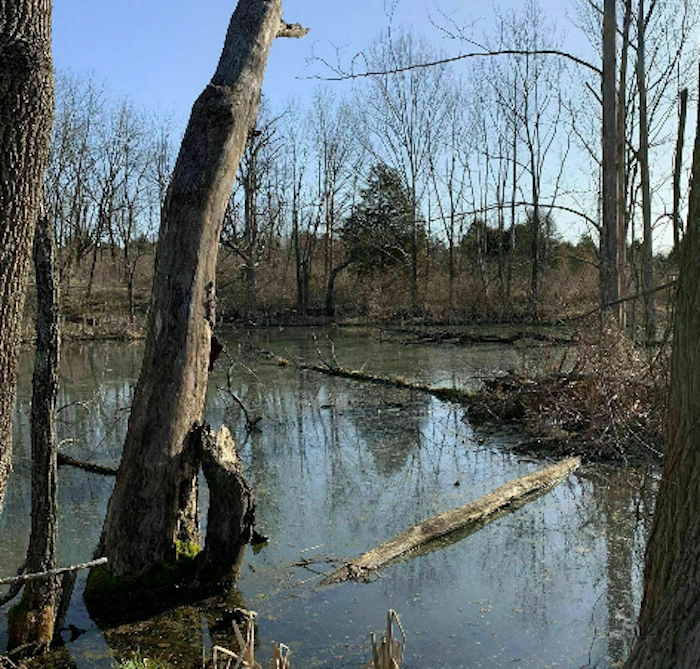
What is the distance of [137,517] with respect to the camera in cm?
487

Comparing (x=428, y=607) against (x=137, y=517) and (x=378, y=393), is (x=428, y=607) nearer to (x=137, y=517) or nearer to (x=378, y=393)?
(x=137, y=517)

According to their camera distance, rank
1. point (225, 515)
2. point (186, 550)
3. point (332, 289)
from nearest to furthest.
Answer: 1. point (225, 515)
2. point (186, 550)
3. point (332, 289)

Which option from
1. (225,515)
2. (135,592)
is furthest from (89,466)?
(225,515)

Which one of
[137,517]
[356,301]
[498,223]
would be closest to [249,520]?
[137,517]

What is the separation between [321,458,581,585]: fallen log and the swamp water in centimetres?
11

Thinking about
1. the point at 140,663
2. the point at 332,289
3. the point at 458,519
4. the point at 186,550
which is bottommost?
the point at 140,663

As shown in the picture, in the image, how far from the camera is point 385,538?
19.7 ft

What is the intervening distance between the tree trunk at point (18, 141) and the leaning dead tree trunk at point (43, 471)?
1.10 metres

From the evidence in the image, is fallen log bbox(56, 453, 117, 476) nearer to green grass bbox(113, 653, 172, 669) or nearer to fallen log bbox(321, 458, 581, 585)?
fallen log bbox(321, 458, 581, 585)

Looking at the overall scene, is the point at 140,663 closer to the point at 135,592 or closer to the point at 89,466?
the point at 135,592

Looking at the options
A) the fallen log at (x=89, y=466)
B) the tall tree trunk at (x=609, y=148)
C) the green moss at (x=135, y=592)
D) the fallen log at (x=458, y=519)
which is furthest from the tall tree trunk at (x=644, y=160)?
the green moss at (x=135, y=592)

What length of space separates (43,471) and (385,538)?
283 centimetres

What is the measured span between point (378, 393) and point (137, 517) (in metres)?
8.29

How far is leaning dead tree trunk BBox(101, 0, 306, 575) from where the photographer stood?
4.90 m
